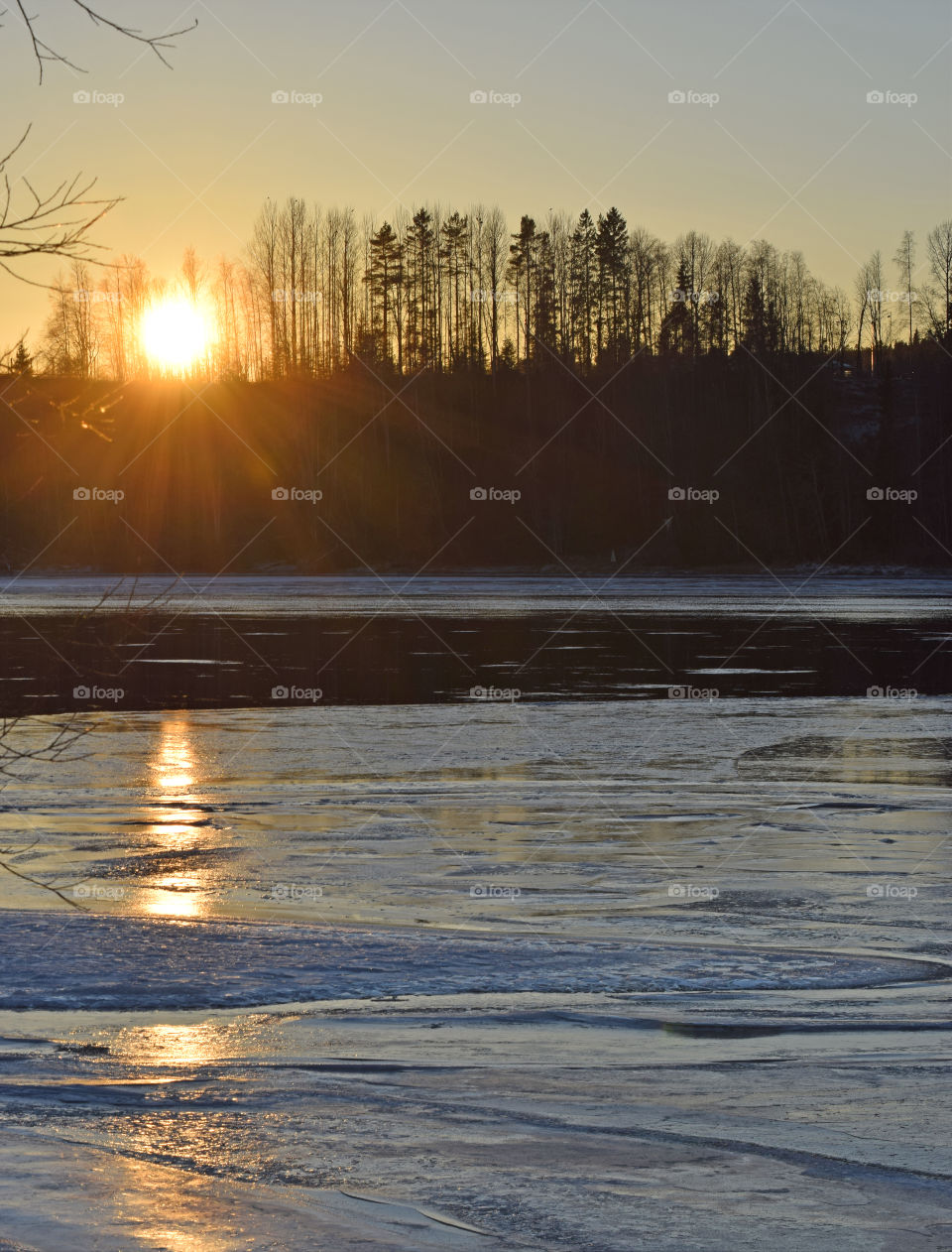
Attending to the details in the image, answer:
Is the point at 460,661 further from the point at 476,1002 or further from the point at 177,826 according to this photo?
the point at 476,1002

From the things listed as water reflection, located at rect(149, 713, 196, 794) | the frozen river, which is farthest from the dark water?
the frozen river

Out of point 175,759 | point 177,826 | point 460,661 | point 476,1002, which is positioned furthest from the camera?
point 460,661

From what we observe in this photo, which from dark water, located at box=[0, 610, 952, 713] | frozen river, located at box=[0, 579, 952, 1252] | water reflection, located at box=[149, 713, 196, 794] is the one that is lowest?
frozen river, located at box=[0, 579, 952, 1252]

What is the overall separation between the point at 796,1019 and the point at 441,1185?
255 centimetres

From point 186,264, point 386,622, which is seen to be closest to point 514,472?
point 186,264

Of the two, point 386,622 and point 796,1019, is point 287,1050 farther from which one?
point 386,622

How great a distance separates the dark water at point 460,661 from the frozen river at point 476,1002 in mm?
4789

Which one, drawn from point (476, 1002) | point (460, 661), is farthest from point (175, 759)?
point (460, 661)

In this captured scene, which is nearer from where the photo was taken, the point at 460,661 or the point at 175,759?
the point at 175,759

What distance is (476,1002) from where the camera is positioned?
7.22m

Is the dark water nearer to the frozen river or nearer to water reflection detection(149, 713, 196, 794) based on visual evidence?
water reflection detection(149, 713, 196, 794)

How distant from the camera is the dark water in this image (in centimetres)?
2181

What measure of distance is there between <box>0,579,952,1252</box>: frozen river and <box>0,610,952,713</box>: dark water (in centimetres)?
479

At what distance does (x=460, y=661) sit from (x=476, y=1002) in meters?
19.3
